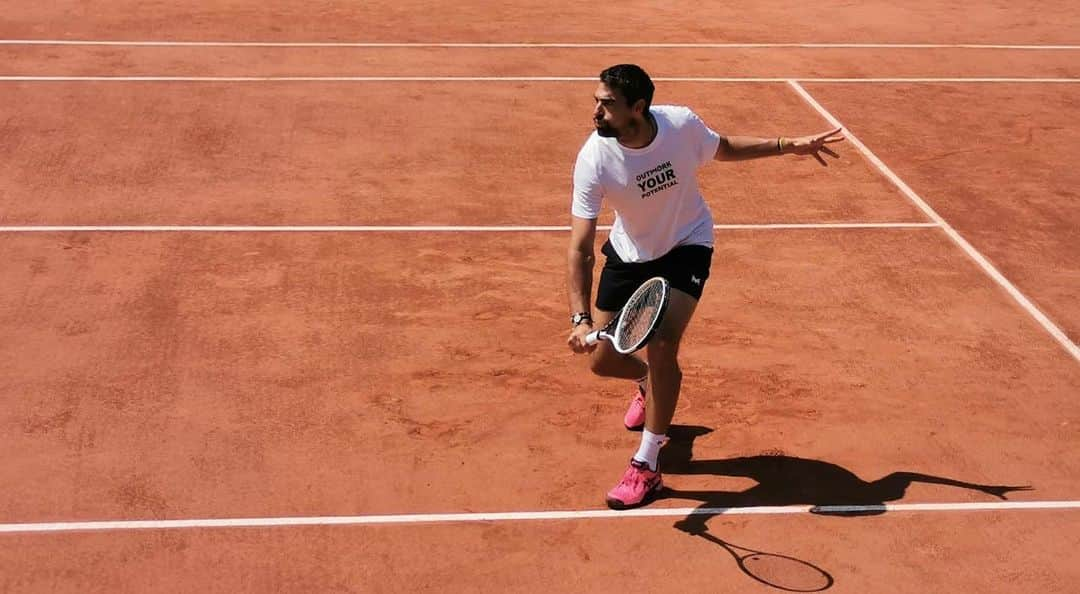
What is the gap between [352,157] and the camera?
40.4 feet

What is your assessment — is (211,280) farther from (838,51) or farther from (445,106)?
(838,51)

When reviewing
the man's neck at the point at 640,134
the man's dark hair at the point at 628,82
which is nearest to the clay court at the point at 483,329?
the man's neck at the point at 640,134

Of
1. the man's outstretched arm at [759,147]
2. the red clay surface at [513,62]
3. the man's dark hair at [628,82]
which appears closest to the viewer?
the man's dark hair at [628,82]

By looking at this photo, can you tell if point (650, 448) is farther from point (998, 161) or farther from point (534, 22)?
point (534, 22)

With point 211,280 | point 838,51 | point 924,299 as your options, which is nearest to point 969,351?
point 924,299

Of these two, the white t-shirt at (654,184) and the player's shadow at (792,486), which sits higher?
the white t-shirt at (654,184)

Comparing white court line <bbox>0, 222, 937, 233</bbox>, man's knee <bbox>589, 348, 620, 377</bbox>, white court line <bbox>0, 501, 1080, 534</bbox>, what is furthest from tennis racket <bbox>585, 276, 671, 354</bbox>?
white court line <bbox>0, 222, 937, 233</bbox>

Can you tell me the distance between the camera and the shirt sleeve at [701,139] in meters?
7.07

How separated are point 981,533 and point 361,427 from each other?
3.34m

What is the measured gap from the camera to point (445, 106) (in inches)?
542

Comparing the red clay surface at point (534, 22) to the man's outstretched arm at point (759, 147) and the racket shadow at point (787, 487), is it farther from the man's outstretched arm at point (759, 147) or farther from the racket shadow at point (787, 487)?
the racket shadow at point (787, 487)

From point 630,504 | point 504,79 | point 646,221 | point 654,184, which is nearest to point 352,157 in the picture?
point 504,79

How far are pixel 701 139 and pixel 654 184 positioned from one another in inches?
14.4

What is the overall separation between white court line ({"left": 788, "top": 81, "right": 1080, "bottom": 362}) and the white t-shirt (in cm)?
328
